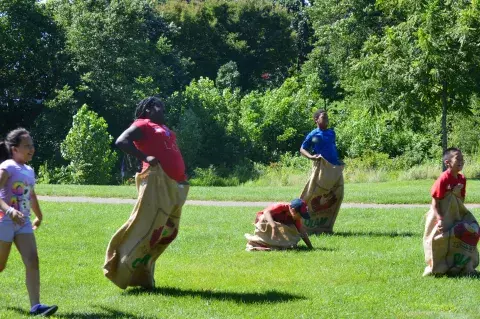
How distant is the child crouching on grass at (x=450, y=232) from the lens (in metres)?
10.1

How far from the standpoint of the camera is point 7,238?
318 inches

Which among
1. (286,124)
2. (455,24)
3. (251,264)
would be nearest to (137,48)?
(286,124)

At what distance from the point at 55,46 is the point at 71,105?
12.4ft

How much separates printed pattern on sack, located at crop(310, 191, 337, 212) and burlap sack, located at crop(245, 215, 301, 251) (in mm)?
1925

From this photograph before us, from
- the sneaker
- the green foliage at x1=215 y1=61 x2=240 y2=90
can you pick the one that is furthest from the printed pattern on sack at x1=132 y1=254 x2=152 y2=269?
the green foliage at x1=215 y1=61 x2=240 y2=90

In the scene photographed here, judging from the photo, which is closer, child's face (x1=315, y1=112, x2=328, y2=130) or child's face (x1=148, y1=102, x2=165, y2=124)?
child's face (x1=148, y1=102, x2=165, y2=124)

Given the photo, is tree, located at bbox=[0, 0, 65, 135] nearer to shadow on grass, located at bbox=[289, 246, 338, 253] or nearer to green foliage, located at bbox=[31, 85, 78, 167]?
green foliage, located at bbox=[31, 85, 78, 167]

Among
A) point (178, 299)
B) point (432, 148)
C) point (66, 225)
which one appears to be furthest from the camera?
point (432, 148)

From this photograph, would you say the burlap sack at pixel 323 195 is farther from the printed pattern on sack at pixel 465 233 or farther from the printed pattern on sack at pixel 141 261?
the printed pattern on sack at pixel 141 261

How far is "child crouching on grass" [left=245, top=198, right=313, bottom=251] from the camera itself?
40.9ft

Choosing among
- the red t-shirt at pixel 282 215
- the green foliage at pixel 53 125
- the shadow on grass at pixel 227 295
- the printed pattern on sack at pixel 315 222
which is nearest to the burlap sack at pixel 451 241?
the shadow on grass at pixel 227 295

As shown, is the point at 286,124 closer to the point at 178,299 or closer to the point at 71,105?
the point at 71,105

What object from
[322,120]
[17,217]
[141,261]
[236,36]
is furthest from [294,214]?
[236,36]

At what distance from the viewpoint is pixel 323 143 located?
14.5 m
